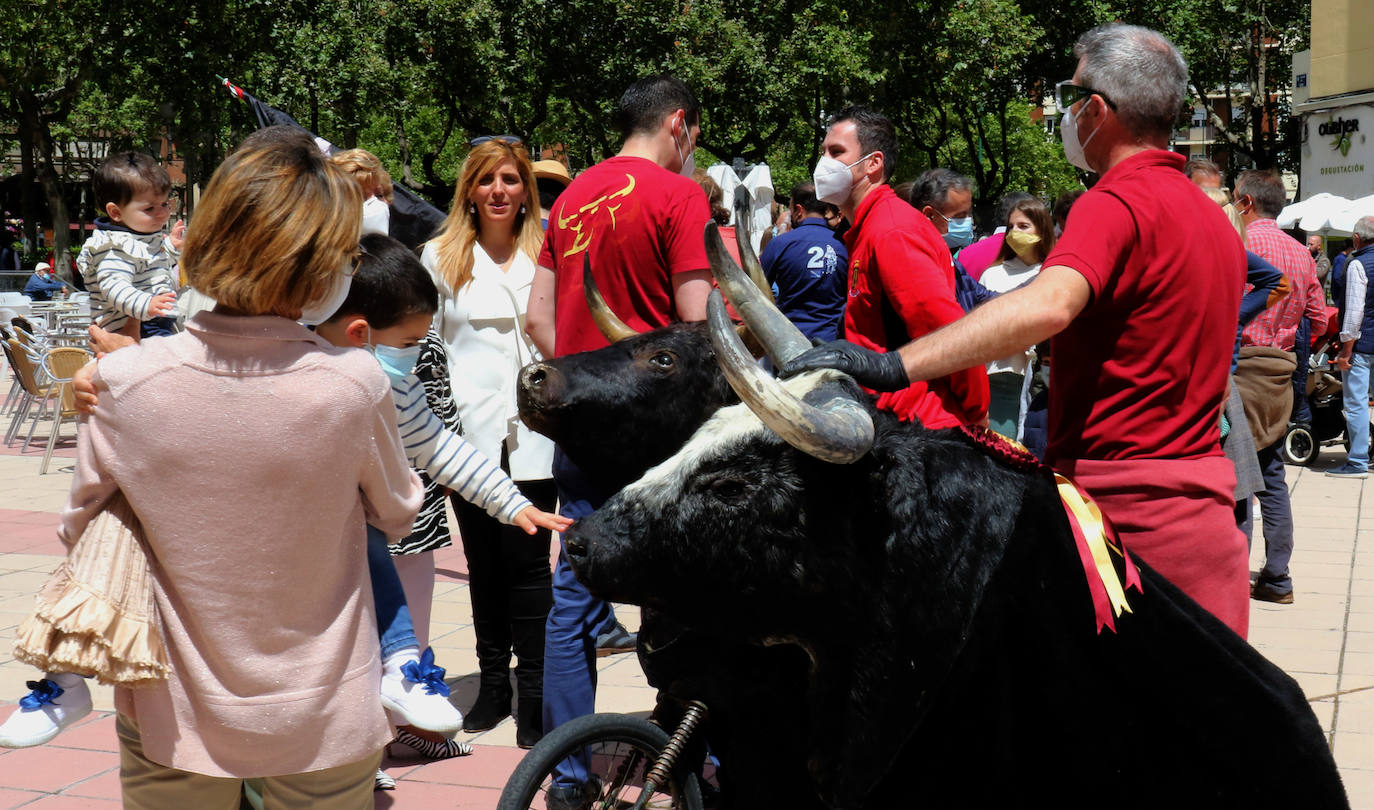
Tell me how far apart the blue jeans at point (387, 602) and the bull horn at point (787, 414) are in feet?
3.15

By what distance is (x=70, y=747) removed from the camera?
493cm

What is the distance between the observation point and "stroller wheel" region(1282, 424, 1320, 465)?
39.2 feet

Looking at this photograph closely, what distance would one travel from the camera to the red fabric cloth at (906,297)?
400 cm

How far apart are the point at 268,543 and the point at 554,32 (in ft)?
102

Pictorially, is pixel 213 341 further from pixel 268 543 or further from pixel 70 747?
pixel 70 747

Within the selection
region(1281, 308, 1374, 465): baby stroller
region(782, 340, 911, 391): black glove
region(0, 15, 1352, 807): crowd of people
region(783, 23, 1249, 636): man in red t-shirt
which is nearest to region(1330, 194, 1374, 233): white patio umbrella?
region(1281, 308, 1374, 465): baby stroller

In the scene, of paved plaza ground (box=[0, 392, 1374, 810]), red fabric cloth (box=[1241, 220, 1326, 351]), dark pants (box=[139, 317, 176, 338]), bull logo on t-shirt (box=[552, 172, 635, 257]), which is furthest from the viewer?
red fabric cloth (box=[1241, 220, 1326, 351])

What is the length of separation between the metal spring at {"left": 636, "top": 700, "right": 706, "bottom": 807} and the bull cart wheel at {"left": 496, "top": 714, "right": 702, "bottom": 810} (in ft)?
0.12

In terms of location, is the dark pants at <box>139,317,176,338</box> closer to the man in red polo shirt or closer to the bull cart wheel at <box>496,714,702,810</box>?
the man in red polo shirt

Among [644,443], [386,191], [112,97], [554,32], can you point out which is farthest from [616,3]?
[644,443]

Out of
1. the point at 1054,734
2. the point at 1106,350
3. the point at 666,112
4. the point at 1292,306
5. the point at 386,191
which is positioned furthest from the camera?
the point at 1292,306

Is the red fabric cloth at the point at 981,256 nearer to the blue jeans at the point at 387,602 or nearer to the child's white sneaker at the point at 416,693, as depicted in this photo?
the blue jeans at the point at 387,602

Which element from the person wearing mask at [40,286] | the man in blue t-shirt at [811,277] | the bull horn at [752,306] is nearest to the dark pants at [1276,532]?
the man in blue t-shirt at [811,277]

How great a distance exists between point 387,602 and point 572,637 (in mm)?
1313
